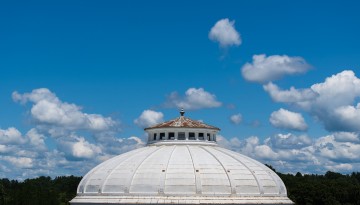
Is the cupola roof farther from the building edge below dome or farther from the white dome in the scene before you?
the building edge below dome

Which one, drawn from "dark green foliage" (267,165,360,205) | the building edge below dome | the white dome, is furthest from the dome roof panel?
"dark green foliage" (267,165,360,205)

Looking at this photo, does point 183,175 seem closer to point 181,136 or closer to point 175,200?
point 175,200

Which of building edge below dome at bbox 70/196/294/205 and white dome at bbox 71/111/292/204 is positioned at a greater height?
white dome at bbox 71/111/292/204

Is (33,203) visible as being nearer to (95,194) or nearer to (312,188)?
(312,188)

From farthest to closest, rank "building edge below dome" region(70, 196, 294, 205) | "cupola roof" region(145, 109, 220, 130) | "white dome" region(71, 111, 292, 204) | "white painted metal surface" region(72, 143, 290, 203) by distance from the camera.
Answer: "cupola roof" region(145, 109, 220, 130), "white painted metal surface" region(72, 143, 290, 203), "white dome" region(71, 111, 292, 204), "building edge below dome" region(70, 196, 294, 205)

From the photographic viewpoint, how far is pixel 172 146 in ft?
227

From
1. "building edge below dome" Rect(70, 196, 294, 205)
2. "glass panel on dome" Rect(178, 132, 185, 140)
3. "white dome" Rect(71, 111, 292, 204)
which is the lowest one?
"building edge below dome" Rect(70, 196, 294, 205)

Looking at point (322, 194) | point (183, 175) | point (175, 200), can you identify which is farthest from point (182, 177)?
point (322, 194)

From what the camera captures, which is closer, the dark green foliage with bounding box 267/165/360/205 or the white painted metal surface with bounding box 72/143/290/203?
the white painted metal surface with bounding box 72/143/290/203

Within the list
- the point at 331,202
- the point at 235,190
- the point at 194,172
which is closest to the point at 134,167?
the point at 194,172

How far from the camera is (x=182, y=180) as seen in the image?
60906mm

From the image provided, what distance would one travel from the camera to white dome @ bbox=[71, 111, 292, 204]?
6056cm

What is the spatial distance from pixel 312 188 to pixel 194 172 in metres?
84.5

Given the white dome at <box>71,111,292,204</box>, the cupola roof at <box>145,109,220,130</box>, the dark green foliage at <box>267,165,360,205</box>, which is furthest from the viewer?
the dark green foliage at <box>267,165,360,205</box>
